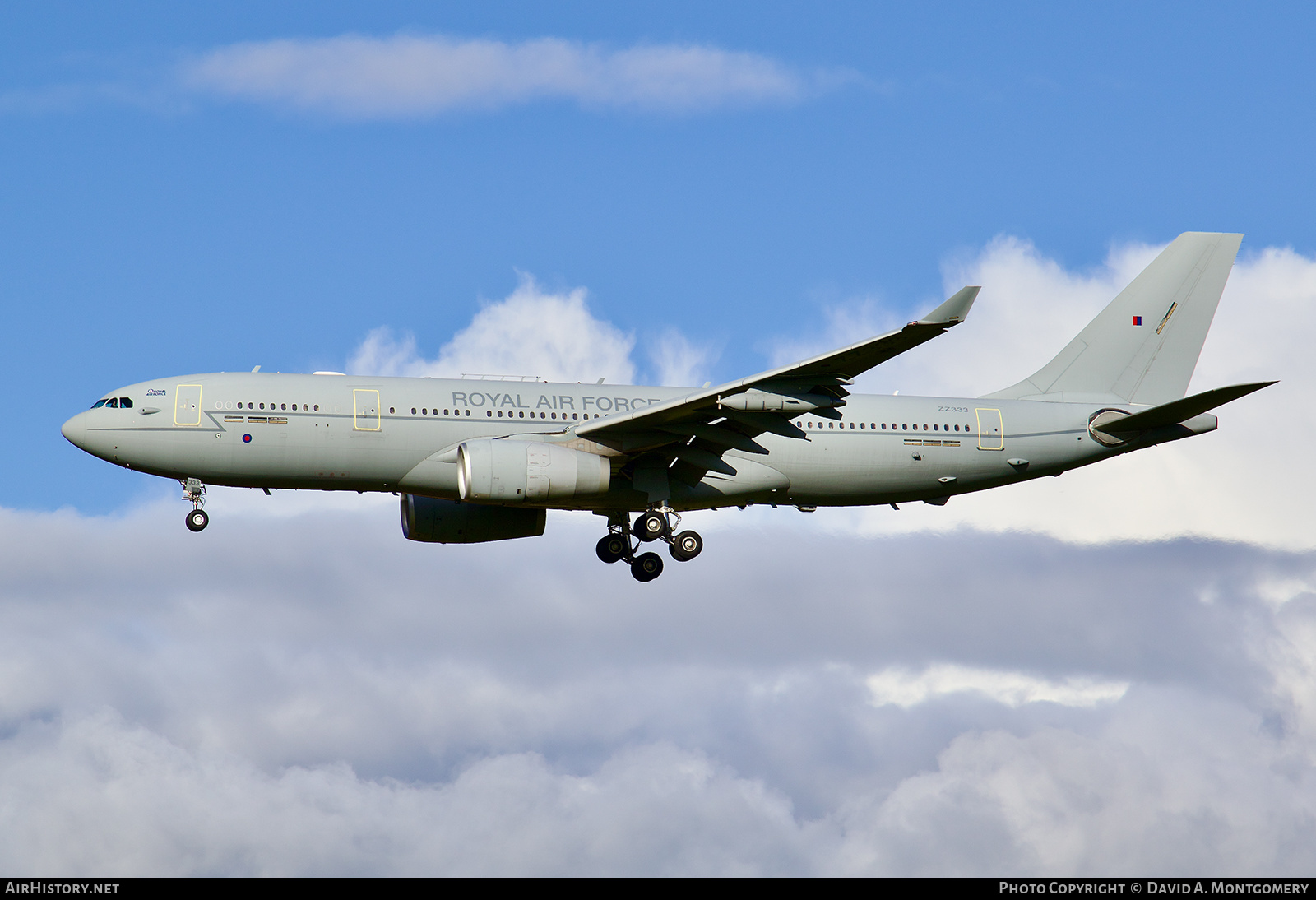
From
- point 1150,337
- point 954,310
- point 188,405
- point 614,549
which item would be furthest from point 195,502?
point 1150,337

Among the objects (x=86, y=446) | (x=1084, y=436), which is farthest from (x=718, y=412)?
(x=86, y=446)

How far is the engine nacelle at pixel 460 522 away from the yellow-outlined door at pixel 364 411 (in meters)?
4.60

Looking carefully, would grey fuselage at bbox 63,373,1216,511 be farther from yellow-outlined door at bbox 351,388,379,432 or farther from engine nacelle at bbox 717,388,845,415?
engine nacelle at bbox 717,388,845,415

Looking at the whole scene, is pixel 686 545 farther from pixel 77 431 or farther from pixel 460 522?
pixel 77 431

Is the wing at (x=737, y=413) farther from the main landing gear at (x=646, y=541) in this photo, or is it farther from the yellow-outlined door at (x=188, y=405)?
the yellow-outlined door at (x=188, y=405)

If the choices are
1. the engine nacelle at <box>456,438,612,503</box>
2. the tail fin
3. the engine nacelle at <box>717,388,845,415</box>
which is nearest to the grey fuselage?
the engine nacelle at <box>456,438,612,503</box>

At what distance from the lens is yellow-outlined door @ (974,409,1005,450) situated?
35.8 m

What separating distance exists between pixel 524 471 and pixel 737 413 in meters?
4.85

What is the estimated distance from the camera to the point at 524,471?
31375mm

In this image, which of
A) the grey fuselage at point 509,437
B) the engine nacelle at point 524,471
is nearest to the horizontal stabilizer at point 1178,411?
the grey fuselage at point 509,437
